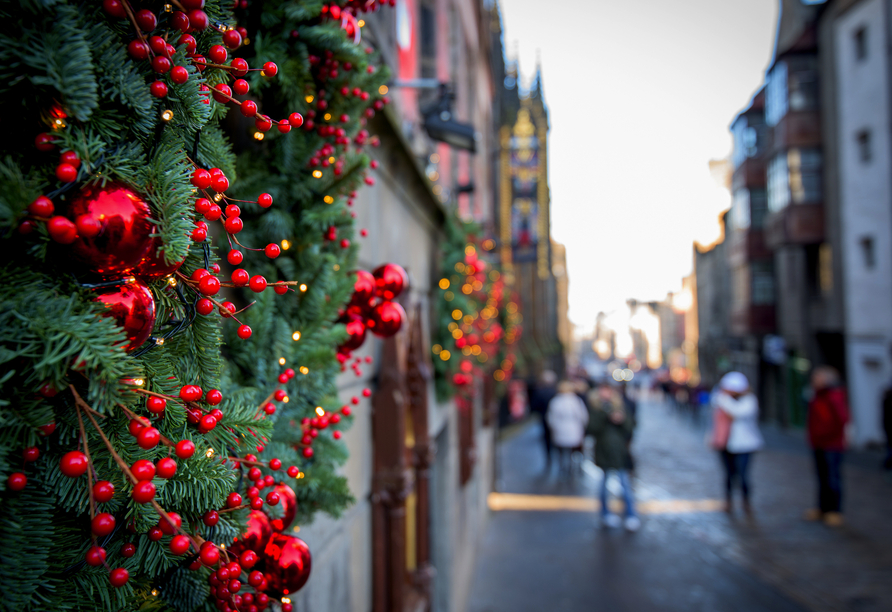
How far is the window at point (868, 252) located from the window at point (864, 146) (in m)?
2.14

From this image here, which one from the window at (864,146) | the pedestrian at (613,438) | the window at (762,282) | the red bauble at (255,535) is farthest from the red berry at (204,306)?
the window at (762,282)

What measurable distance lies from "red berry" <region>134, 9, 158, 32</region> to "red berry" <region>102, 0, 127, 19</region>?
0.03 metres

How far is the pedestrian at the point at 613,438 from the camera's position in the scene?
303 inches

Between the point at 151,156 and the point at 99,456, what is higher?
the point at 151,156

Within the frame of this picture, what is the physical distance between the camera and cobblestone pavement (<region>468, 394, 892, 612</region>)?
570 cm

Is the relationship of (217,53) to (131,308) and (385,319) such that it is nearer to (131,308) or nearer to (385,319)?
(131,308)

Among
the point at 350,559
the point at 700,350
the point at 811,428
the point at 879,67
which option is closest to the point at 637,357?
the point at 700,350

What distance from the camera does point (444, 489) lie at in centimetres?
538

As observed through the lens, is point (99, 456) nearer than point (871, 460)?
Yes

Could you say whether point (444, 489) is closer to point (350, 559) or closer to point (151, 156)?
point (350, 559)

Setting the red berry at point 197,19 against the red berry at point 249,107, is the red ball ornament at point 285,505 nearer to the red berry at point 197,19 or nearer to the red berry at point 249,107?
the red berry at point 249,107

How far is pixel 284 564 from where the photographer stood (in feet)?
4.24

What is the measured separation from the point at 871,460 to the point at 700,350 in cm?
2594

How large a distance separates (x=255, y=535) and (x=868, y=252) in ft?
64.3
